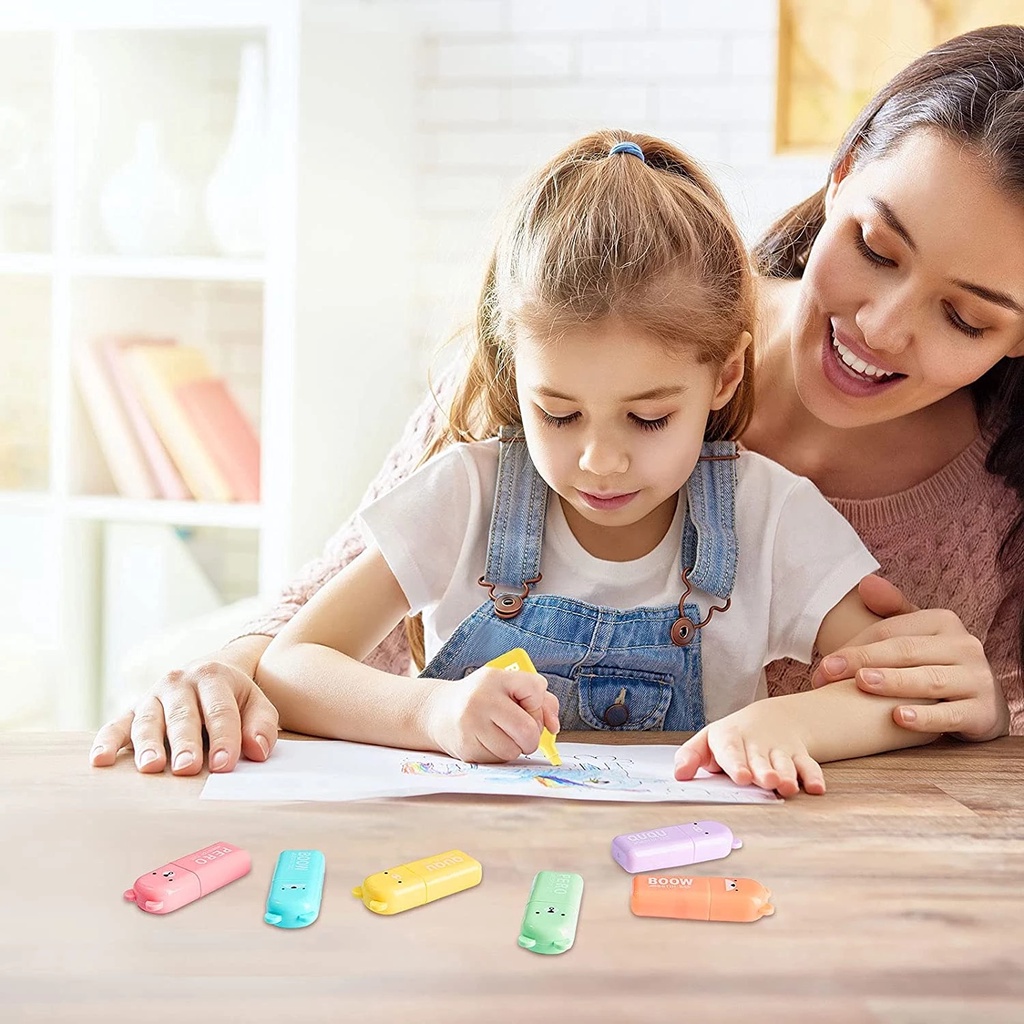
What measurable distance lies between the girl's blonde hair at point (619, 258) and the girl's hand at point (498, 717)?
12.0 inches

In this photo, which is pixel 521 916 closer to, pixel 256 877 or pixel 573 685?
pixel 256 877

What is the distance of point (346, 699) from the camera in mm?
1022

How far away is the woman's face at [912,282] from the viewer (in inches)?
44.1

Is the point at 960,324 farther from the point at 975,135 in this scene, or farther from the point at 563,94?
the point at 563,94

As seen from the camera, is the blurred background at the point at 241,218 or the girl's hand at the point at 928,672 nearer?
the girl's hand at the point at 928,672

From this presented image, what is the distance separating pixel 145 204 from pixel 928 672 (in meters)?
1.95

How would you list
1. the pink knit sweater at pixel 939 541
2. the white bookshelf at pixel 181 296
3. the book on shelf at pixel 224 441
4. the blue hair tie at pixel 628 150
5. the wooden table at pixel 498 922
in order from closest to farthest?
1. the wooden table at pixel 498 922
2. the blue hair tie at pixel 628 150
3. the pink knit sweater at pixel 939 541
4. the white bookshelf at pixel 181 296
5. the book on shelf at pixel 224 441

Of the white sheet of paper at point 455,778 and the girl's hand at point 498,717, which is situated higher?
the girl's hand at point 498,717

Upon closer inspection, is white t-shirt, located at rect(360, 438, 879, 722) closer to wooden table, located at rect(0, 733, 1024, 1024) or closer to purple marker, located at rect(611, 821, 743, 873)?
wooden table, located at rect(0, 733, 1024, 1024)

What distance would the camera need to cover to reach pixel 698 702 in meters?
1.20

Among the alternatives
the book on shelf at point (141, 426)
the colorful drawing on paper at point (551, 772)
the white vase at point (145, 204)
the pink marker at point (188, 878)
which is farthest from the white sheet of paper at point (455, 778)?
the white vase at point (145, 204)

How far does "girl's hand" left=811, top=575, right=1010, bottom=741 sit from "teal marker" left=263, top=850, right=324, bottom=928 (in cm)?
52

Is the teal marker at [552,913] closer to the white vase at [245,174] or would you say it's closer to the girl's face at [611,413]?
the girl's face at [611,413]

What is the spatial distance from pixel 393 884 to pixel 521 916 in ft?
0.22
